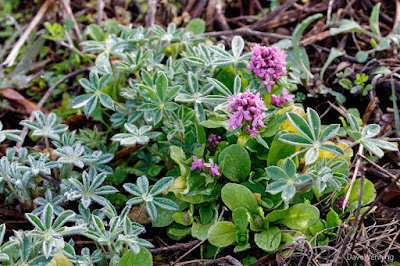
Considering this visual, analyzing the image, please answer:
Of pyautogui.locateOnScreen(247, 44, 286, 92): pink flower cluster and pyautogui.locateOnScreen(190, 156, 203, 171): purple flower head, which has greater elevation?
pyautogui.locateOnScreen(247, 44, 286, 92): pink flower cluster

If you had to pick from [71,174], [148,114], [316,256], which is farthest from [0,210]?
[316,256]

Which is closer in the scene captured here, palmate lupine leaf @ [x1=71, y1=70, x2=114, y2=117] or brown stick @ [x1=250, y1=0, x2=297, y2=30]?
palmate lupine leaf @ [x1=71, y1=70, x2=114, y2=117]

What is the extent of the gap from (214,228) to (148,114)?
82 centimetres

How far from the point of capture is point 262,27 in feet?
11.1

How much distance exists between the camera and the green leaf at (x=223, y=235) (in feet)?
6.65

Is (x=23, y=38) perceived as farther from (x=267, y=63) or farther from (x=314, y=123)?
(x=314, y=123)

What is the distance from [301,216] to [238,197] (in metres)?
0.34

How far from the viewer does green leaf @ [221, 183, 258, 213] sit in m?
2.05

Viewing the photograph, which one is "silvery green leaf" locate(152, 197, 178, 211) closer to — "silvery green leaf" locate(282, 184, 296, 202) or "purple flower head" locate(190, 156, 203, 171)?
"purple flower head" locate(190, 156, 203, 171)

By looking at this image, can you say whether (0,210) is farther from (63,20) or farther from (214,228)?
(63,20)

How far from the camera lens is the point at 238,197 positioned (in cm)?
206

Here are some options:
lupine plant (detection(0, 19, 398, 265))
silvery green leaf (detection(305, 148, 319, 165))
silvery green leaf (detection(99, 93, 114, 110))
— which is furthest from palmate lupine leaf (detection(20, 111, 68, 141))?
silvery green leaf (detection(305, 148, 319, 165))

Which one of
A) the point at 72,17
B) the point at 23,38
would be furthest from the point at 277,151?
the point at 23,38

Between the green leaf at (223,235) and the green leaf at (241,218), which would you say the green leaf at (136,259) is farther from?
the green leaf at (241,218)
